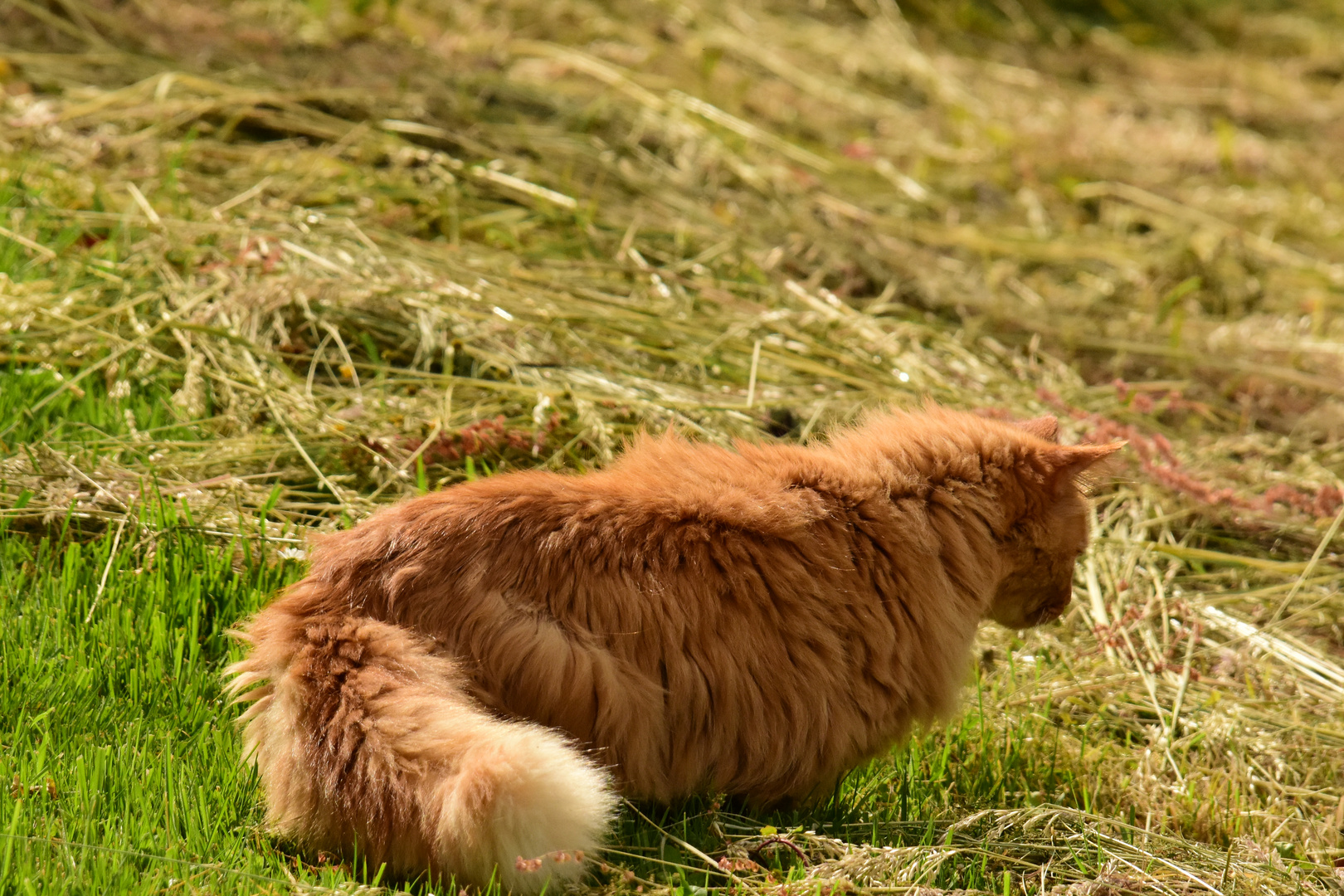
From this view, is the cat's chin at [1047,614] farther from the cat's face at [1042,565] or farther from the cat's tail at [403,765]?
the cat's tail at [403,765]

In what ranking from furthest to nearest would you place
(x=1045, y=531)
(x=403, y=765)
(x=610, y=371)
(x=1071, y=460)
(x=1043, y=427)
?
(x=610, y=371) < (x=1043, y=427) < (x=1045, y=531) < (x=1071, y=460) < (x=403, y=765)

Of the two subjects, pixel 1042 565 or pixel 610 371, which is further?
pixel 610 371

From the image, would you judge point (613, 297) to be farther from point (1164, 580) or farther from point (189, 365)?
point (1164, 580)

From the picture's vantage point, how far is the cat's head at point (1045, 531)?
2926 mm

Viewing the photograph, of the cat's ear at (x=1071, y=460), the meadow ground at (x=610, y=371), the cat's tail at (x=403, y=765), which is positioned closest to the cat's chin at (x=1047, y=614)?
the meadow ground at (x=610, y=371)

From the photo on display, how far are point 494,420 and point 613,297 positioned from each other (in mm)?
992

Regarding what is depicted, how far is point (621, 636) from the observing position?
2.45m

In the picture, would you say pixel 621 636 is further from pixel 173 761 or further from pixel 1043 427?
pixel 1043 427

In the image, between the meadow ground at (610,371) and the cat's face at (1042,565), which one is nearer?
the meadow ground at (610,371)

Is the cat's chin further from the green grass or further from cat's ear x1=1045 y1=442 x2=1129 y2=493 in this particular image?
cat's ear x1=1045 y1=442 x2=1129 y2=493

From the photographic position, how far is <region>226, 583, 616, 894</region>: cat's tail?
6.73ft

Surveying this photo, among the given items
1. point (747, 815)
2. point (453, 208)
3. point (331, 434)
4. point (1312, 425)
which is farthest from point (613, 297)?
point (1312, 425)

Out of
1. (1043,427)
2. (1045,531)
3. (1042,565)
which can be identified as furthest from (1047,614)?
(1043,427)

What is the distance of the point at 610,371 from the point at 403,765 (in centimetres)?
224
